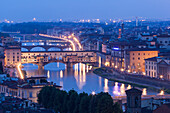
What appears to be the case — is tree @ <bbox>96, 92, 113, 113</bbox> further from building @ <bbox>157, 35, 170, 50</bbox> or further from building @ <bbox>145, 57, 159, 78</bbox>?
building @ <bbox>157, 35, 170, 50</bbox>

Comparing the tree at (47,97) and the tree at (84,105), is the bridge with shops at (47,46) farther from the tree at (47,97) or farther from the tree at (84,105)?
the tree at (84,105)

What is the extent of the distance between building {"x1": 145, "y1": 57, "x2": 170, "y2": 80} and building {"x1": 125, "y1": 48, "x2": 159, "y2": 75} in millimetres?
1062

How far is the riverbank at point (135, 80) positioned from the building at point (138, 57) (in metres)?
0.59

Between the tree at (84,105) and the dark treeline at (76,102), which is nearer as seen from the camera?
the dark treeline at (76,102)

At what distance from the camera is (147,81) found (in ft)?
61.2

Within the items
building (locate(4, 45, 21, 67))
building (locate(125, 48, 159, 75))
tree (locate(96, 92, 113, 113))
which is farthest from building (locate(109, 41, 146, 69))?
tree (locate(96, 92, 113, 113))

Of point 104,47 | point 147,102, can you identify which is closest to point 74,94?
point 147,102

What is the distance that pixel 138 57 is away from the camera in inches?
876

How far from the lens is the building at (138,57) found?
2206 centimetres

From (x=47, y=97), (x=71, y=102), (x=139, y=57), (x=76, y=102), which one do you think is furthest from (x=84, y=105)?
(x=139, y=57)

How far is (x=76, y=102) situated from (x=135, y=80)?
9599mm

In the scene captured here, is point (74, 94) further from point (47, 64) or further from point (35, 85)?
point (47, 64)

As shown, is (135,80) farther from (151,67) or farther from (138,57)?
(138,57)

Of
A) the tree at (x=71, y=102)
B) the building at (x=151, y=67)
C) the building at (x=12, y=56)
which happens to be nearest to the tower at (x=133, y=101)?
the tree at (x=71, y=102)
